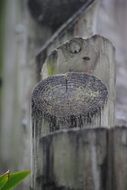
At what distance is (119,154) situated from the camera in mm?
1431

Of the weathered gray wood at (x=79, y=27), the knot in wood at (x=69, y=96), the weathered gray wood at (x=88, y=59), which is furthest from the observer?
the weathered gray wood at (x=79, y=27)

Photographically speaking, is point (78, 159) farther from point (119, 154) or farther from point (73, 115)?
point (73, 115)

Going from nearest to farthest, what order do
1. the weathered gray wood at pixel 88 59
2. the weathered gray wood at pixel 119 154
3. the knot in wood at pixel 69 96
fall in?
the weathered gray wood at pixel 119 154
the knot in wood at pixel 69 96
the weathered gray wood at pixel 88 59

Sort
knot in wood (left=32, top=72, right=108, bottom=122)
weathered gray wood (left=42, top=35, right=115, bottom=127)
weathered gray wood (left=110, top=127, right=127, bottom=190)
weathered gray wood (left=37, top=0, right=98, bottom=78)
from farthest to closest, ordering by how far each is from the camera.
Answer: weathered gray wood (left=37, top=0, right=98, bottom=78)
weathered gray wood (left=42, top=35, right=115, bottom=127)
knot in wood (left=32, top=72, right=108, bottom=122)
weathered gray wood (left=110, top=127, right=127, bottom=190)

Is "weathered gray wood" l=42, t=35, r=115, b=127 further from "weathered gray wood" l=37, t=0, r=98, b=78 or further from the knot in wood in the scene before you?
"weathered gray wood" l=37, t=0, r=98, b=78

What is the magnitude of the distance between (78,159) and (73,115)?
1.38ft

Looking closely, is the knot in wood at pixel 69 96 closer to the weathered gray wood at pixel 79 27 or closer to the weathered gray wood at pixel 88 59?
the weathered gray wood at pixel 88 59

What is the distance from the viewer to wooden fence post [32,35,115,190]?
4.71ft

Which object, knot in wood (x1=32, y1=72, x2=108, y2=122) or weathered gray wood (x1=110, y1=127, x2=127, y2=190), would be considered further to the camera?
knot in wood (x1=32, y1=72, x2=108, y2=122)

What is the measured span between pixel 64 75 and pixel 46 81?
70mm

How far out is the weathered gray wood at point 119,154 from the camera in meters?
1.43

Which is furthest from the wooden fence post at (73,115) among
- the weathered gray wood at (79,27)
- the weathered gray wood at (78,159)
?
the weathered gray wood at (79,27)

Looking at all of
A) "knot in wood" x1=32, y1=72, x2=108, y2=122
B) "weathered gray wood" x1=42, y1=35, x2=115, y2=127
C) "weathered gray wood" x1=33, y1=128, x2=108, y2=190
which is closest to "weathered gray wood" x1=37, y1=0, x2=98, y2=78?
"weathered gray wood" x1=42, y1=35, x2=115, y2=127

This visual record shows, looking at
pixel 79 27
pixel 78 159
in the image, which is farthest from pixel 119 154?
pixel 79 27
